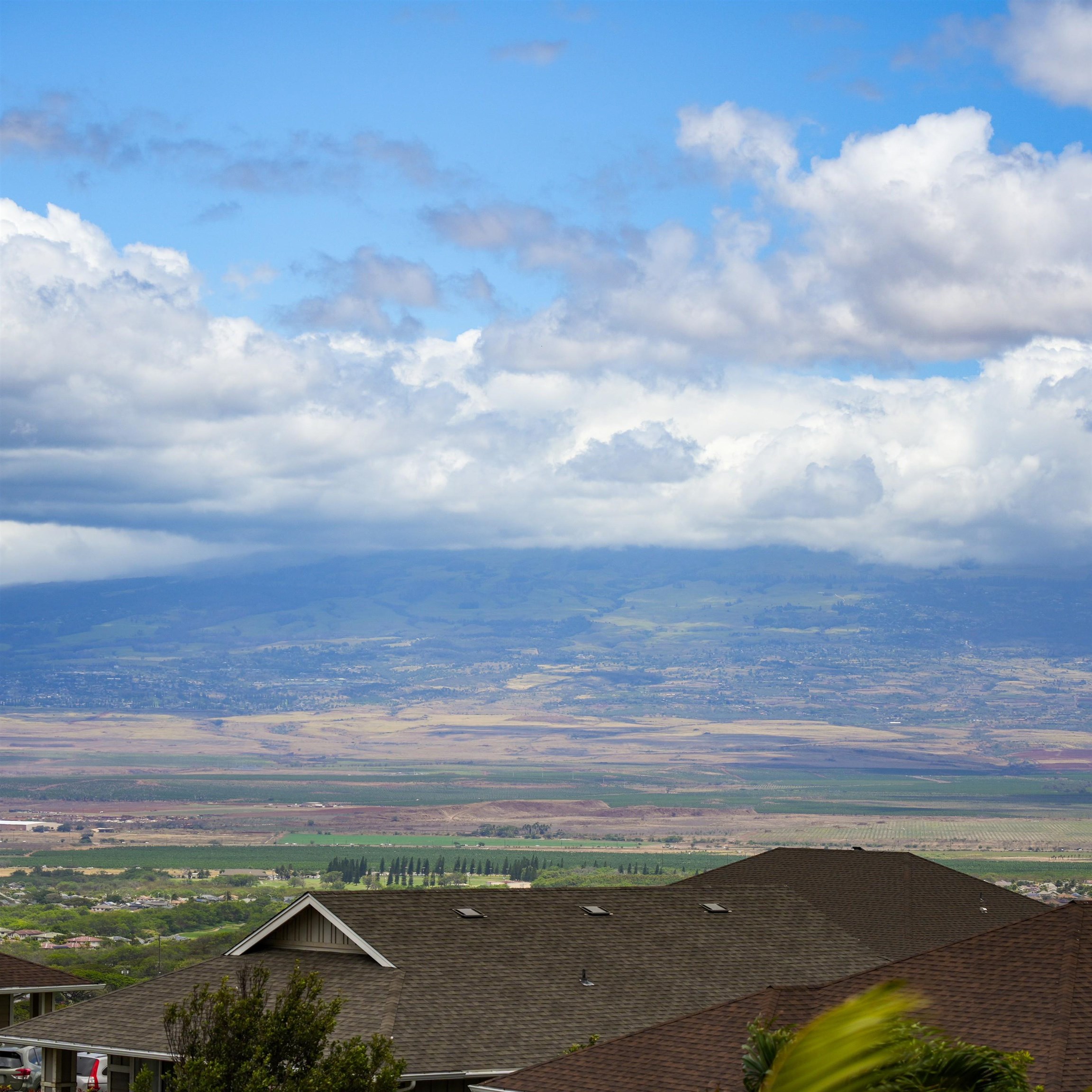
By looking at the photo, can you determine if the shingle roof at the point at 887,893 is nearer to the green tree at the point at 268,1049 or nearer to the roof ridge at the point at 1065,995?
the roof ridge at the point at 1065,995

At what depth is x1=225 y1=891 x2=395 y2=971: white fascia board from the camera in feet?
98.7

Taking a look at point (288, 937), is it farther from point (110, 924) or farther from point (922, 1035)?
point (110, 924)

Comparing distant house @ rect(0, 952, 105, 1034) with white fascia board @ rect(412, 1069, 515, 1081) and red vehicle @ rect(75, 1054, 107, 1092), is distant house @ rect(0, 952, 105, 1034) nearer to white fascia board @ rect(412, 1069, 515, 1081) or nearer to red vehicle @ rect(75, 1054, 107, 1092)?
red vehicle @ rect(75, 1054, 107, 1092)

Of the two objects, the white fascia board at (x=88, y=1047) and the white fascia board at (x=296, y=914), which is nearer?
the white fascia board at (x=88, y=1047)

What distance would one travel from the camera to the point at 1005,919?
41.3 metres

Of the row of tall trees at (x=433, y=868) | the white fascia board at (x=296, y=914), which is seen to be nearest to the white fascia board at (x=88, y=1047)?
the white fascia board at (x=296, y=914)

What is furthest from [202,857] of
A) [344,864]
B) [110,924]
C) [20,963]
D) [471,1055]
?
[471,1055]

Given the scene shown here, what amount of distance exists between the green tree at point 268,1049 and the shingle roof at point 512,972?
4.01 meters

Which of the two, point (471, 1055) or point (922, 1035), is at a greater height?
point (922, 1035)

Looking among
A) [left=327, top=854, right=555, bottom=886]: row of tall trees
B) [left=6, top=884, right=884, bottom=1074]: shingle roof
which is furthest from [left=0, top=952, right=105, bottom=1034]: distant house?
[left=327, top=854, right=555, bottom=886]: row of tall trees

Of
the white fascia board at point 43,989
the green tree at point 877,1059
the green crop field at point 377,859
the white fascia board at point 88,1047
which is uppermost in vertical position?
the green tree at point 877,1059

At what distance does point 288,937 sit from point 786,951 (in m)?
11.0

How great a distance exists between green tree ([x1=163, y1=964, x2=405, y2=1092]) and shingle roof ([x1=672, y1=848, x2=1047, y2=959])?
16115 millimetres

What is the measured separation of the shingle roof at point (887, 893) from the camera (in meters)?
39.3
